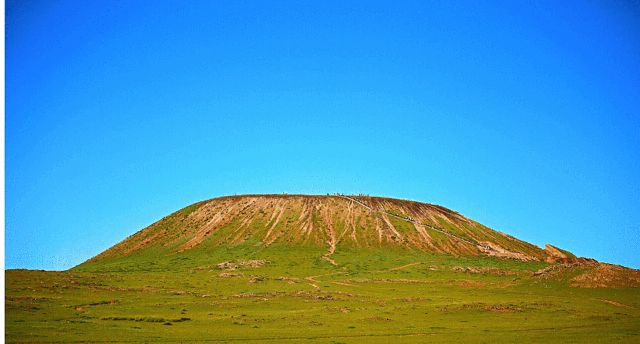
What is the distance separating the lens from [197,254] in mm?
104125

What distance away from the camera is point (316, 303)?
5934 centimetres

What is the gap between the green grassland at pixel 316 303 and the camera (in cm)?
4091

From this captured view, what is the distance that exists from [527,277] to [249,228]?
54.4 meters

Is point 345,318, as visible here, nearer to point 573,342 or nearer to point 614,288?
point 573,342

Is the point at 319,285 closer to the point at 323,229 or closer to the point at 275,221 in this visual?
the point at 323,229

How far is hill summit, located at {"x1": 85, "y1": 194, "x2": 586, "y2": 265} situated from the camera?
4355 inches

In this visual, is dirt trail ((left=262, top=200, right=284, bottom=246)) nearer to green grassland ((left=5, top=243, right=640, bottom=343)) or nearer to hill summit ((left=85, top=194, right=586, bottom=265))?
hill summit ((left=85, top=194, right=586, bottom=265))

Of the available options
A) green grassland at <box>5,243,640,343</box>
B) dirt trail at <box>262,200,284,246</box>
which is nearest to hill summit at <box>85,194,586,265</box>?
dirt trail at <box>262,200,284,246</box>

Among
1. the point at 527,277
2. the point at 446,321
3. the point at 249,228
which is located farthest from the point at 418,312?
the point at 249,228

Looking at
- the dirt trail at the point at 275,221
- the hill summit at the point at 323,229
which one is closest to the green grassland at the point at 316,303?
the dirt trail at the point at 275,221

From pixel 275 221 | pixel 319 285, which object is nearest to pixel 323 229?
pixel 275 221

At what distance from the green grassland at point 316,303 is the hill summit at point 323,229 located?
404 inches

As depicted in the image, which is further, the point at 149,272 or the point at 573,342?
the point at 149,272

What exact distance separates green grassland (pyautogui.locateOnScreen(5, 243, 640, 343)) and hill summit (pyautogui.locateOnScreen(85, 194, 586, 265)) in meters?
10.3
